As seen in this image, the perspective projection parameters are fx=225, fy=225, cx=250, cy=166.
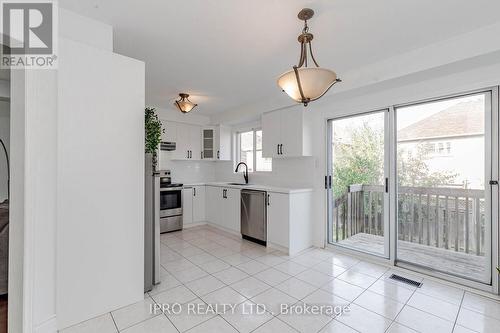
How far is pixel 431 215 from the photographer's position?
280 cm

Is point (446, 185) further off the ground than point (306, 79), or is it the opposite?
point (306, 79)

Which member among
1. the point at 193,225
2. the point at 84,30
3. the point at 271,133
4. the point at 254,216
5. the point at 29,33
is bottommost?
the point at 193,225

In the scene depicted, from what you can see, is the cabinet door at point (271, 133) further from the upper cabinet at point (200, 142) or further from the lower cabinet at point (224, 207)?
the upper cabinet at point (200, 142)

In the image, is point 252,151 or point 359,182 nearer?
point 359,182

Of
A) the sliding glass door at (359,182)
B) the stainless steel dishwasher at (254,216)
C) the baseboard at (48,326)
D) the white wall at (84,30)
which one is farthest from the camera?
the stainless steel dishwasher at (254,216)

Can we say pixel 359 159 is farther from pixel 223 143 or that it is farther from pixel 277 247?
pixel 223 143

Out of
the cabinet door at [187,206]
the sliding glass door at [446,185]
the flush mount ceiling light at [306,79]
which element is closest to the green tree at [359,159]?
the sliding glass door at [446,185]

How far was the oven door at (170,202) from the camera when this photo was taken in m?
4.43

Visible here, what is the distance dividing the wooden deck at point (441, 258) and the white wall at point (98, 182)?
3.13 metres

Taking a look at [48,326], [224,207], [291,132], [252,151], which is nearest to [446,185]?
[291,132]

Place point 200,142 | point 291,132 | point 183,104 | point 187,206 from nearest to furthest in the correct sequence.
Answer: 1. point 183,104
2. point 291,132
3. point 187,206
4. point 200,142

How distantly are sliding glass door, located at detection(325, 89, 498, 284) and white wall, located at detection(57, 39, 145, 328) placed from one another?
2.89 meters

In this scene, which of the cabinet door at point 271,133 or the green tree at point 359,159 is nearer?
the green tree at point 359,159

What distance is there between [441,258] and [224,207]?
3408 mm
